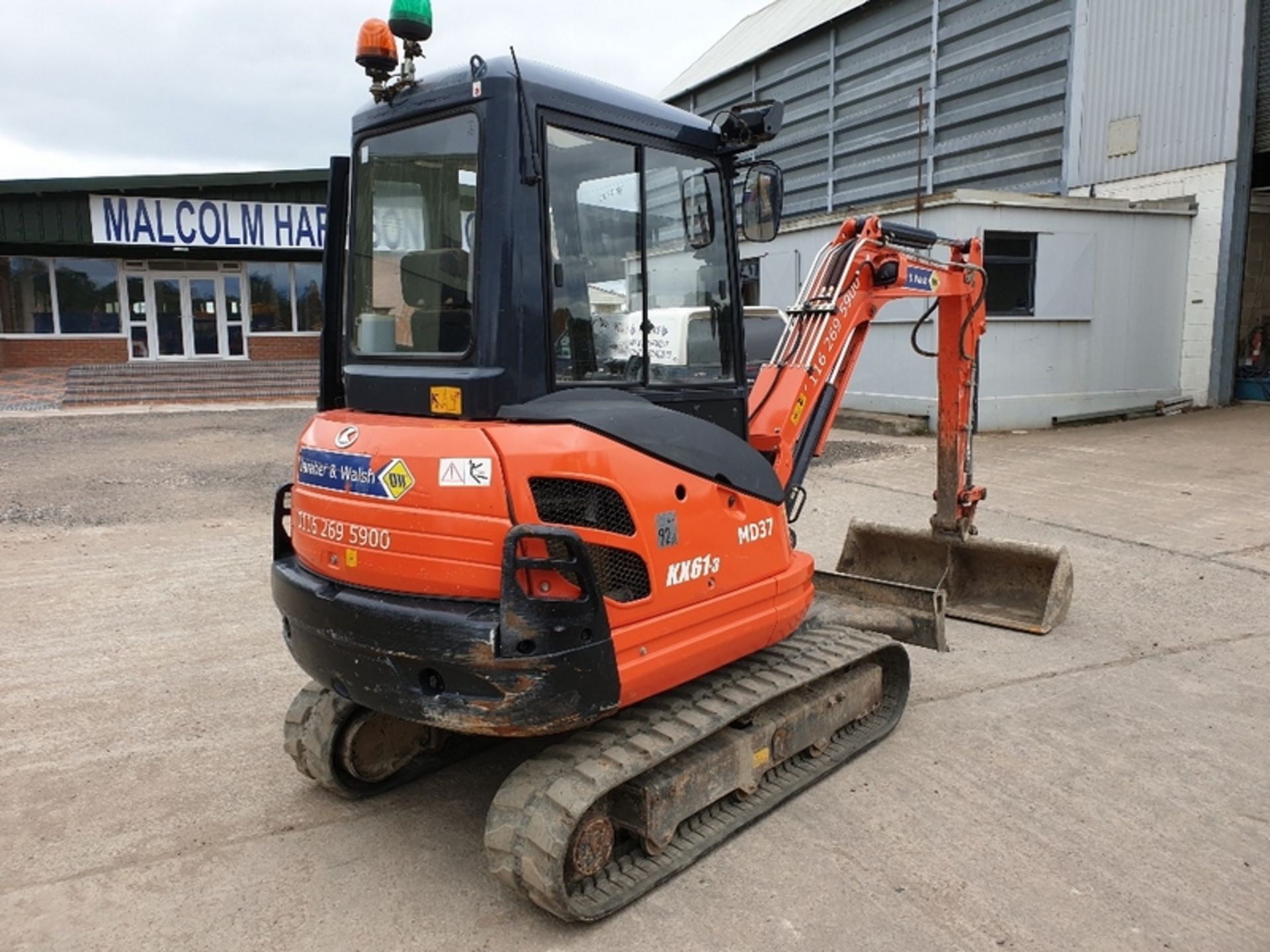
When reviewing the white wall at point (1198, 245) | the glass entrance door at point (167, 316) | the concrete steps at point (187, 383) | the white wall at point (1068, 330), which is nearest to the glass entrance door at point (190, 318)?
the glass entrance door at point (167, 316)

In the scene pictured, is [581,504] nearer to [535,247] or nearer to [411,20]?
[535,247]

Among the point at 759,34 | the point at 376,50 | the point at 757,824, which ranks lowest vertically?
the point at 757,824

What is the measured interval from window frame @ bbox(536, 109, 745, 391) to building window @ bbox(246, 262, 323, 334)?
2145 cm

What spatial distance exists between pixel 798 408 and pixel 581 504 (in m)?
1.78

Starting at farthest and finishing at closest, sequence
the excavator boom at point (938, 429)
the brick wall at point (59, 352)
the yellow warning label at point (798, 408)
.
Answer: the brick wall at point (59, 352), the excavator boom at point (938, 429), the yellow warning label at point (798, 408)

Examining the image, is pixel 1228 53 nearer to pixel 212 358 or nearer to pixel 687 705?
pixel 687 705

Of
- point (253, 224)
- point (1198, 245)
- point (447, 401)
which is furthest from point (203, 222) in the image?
point (447, 401)

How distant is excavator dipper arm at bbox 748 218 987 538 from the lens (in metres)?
4.47

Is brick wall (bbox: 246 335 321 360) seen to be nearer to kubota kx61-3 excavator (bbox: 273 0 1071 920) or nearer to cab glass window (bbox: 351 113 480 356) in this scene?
cab glass window (bbox: 351 113 480 356)

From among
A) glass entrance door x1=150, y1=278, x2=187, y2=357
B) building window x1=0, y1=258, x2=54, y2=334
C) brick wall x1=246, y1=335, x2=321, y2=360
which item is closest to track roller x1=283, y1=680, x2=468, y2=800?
brick wall x1=246, y1=335, x2=321, y2=360

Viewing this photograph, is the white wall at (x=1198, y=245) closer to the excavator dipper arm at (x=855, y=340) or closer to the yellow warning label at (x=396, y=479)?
the excavator dipper arm at (x=855, y=340)

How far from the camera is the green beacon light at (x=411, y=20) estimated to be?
311 centimetres

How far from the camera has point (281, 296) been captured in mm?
23359

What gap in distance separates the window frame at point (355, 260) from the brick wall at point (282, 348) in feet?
67.3
